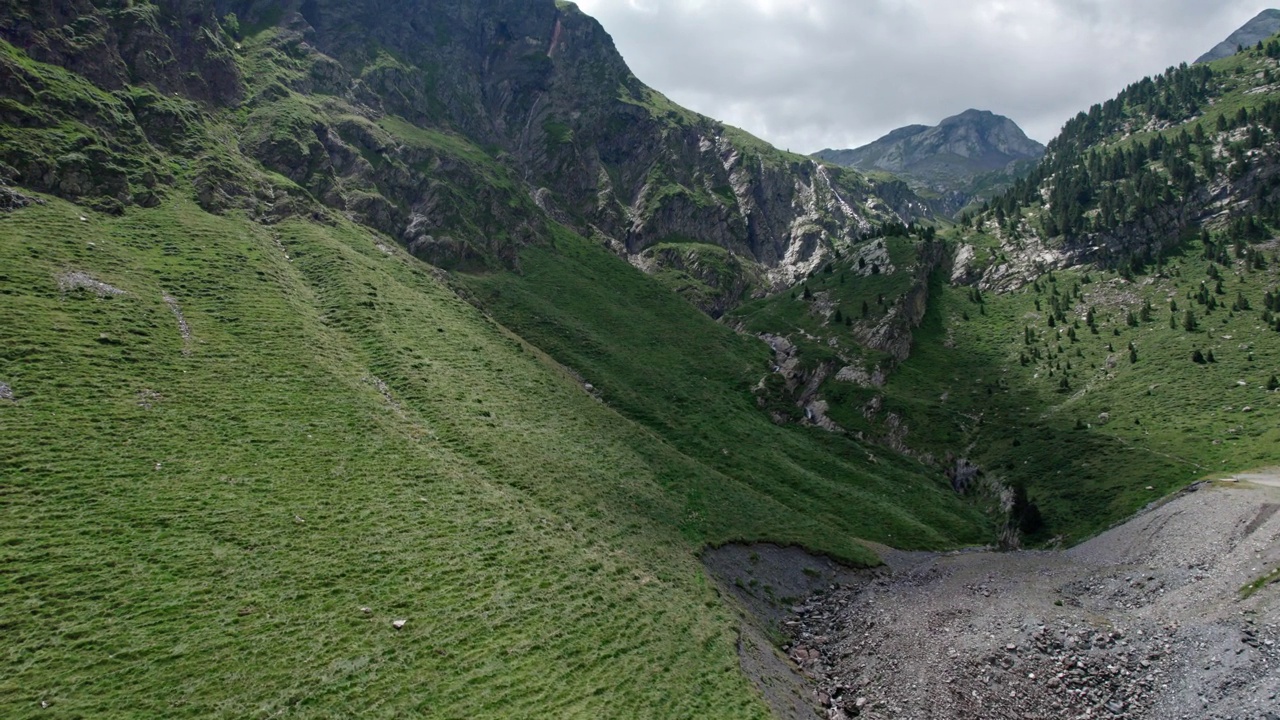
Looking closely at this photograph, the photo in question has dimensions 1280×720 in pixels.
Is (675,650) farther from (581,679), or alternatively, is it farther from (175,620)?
(175,620)

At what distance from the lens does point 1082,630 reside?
36.2 metres

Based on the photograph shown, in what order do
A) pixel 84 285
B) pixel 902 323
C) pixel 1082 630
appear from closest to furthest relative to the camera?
pixel 1082 630
pixel 84 285
pixel 902 323

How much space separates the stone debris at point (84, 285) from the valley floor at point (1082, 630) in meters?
57.2

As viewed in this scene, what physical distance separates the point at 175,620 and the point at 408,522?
1302 centimetres

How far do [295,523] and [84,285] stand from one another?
35567 millimetres

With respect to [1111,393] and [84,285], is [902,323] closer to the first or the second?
Answer: [1111,393]

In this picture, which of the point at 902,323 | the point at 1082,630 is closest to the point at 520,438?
the point at 1082,630

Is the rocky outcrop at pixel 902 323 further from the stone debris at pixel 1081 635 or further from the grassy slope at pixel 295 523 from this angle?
the grassy slope at pixel 295 523

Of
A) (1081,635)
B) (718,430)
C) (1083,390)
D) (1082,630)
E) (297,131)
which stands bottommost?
(718,430)

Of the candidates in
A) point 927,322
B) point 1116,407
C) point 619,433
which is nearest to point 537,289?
point 619,433

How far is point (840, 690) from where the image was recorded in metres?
36.2

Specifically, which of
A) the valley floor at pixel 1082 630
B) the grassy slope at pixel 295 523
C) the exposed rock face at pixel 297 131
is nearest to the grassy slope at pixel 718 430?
the valley floor at pixel 1082 630

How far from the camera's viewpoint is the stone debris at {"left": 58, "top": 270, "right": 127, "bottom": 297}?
5021 centimetres

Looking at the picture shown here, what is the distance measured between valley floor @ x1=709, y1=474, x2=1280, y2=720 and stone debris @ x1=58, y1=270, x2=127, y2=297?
5723 cm
